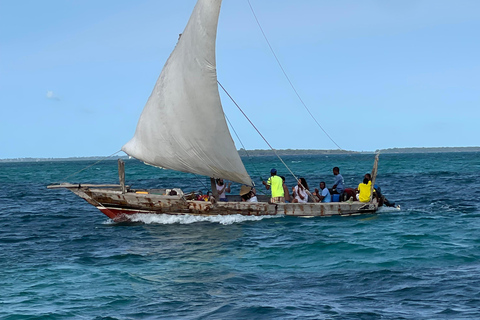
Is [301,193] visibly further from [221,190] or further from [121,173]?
[121,173]

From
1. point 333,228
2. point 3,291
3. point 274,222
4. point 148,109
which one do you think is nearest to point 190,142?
point 148,109

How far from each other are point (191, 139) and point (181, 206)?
301 cm

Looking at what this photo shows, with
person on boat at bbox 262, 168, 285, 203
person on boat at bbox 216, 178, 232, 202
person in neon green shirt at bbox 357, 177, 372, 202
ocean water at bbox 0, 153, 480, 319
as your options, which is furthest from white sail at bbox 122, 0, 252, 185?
person in neon green shirt at bbox 357, 177, 372, 202

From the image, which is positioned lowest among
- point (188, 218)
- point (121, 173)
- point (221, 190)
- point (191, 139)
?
point (188, 218)

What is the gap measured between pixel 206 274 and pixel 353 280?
411 centimetres

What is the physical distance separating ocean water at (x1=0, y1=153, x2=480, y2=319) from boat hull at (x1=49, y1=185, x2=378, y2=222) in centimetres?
37

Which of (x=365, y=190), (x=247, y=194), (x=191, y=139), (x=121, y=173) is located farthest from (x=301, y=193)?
(x=121, y=173)

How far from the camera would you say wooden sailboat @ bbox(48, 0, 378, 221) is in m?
24.5

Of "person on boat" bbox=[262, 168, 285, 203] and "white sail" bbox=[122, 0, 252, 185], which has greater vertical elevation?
"white sail" bbox=[122, 0, 252, 185]

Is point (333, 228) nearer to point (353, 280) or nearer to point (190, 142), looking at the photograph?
point (190, 142)

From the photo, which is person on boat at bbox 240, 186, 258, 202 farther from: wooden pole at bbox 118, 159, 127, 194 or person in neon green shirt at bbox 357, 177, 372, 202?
wooden pole at bbox 118, 159, 127, 194

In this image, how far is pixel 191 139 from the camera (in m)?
25.2

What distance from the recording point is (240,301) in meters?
13.3

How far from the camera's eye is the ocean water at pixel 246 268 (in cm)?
1284
